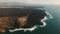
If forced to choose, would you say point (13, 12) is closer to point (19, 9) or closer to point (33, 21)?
point (19, 9)

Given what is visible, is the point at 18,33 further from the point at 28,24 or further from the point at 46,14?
the point at 46,14

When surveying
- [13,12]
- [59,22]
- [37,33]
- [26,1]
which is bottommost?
[37,33]

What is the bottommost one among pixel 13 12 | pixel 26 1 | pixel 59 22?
pixel 59 22

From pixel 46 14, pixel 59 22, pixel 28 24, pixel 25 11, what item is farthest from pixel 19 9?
pixel 59 22

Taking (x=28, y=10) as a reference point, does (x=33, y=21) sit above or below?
below

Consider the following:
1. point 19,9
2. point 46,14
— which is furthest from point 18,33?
point 46,14

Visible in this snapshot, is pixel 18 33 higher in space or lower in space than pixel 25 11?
lower
